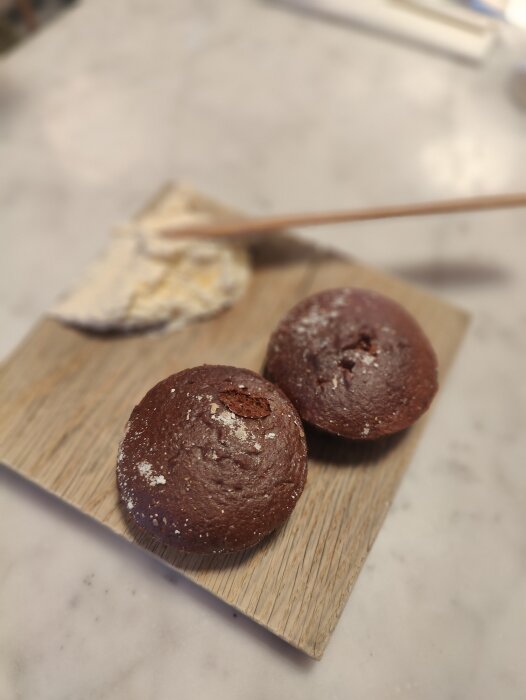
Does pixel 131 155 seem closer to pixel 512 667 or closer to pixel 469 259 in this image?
pixel 469 259

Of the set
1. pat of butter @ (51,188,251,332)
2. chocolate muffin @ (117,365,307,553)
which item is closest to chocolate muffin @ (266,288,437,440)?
chocolate muffin @ (117,365,307,553)

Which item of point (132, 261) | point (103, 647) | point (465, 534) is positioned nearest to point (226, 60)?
point (132, 261)

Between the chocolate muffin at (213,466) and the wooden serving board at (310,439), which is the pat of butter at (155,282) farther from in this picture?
the chocolate muffin at (213,466)

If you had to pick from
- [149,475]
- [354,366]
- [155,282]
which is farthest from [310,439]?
[155,282]

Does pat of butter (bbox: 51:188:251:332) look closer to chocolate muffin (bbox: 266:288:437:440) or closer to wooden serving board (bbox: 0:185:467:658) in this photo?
wooden serving board (bbox: 0:185:467:658)

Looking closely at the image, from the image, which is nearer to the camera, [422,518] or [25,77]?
[422,518]

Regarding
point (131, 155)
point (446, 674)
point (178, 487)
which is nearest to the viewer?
point (178, 487)
